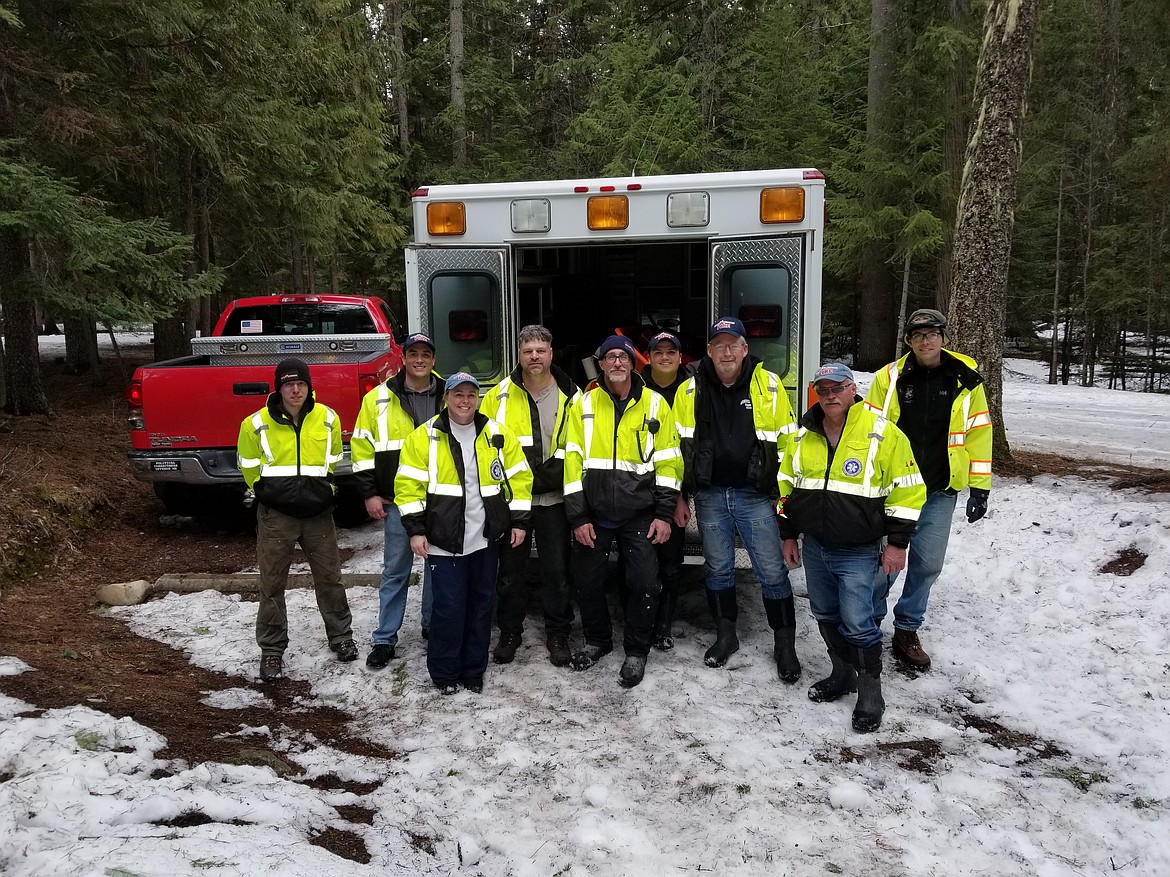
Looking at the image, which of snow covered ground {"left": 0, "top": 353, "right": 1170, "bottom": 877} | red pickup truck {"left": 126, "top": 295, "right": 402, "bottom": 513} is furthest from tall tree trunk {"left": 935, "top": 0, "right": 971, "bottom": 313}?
red pickup truck {"left": 126, "top": 295, "right": 402, "bottom": 513}

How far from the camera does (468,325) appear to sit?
19.1 ft

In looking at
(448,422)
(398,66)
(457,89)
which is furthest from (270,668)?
(398,66)

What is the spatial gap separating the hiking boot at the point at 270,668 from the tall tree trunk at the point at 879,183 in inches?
612

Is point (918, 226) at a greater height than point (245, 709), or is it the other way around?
point (918, 226)

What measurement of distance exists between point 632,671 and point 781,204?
9.82 ft

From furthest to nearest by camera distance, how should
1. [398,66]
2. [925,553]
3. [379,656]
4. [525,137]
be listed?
1. [525,137]
2. [398,66]
3. [379,656]
4. [925,553]

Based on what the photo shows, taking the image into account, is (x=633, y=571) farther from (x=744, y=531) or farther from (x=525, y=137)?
(x=525, y=137)

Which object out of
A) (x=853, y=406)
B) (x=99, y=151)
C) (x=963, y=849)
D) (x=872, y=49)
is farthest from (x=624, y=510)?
(x=872, y=49)

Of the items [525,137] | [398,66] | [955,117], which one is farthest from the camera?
[525,137]

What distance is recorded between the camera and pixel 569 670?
16.0ft

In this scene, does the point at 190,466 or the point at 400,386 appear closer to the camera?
the point at 400,386

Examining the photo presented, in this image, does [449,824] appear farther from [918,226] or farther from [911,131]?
[911,131]

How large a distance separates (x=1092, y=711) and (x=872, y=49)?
54.9 ft

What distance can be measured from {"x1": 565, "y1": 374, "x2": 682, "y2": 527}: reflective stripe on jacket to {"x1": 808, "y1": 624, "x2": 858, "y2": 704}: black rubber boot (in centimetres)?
109
